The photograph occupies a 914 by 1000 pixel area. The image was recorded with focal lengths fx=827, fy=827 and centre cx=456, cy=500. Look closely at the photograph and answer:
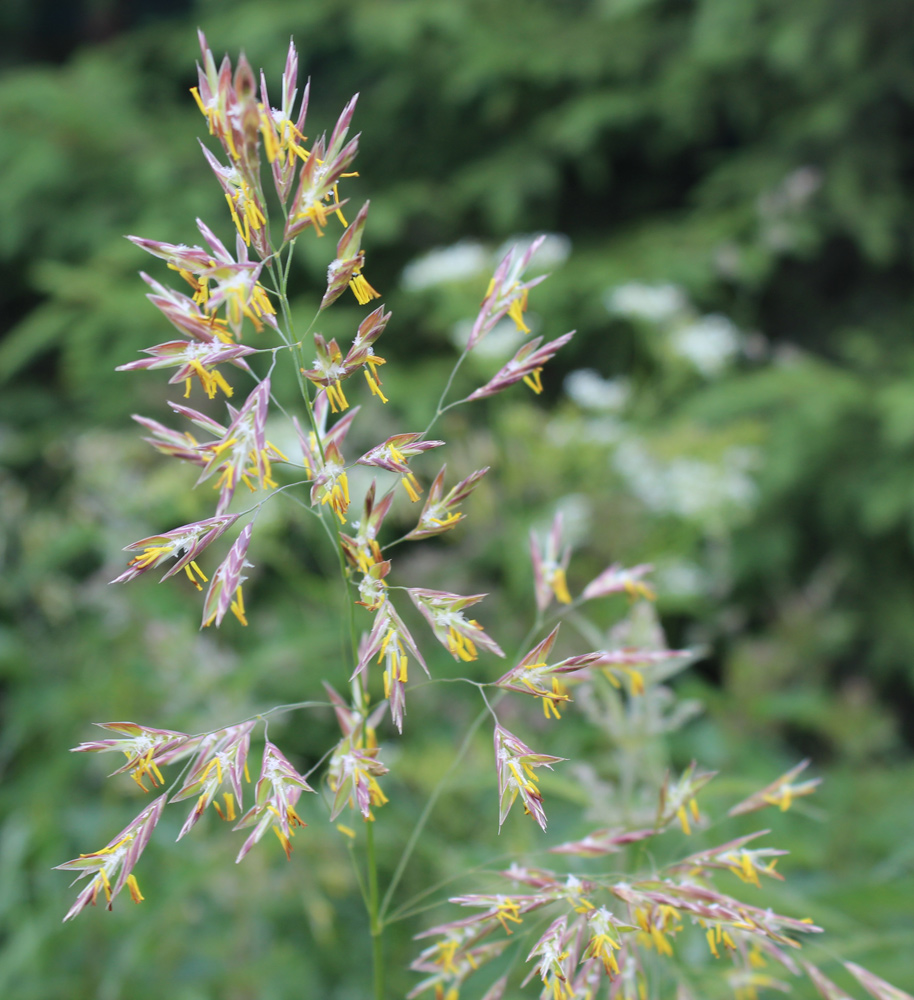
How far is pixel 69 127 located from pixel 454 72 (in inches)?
53.1

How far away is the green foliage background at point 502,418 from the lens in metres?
1.58

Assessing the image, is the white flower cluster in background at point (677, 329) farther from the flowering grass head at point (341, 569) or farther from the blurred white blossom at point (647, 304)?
the flowering grass head at point (341, 569)

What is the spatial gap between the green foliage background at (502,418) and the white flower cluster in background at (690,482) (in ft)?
0.10

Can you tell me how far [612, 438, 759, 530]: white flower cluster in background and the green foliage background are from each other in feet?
0.10

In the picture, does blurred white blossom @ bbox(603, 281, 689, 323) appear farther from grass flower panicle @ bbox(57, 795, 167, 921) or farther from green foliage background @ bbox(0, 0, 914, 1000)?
grass flower panicle @ bbox(57, 795, 167, 921)

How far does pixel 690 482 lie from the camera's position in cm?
191

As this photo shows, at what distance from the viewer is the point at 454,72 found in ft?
9.35

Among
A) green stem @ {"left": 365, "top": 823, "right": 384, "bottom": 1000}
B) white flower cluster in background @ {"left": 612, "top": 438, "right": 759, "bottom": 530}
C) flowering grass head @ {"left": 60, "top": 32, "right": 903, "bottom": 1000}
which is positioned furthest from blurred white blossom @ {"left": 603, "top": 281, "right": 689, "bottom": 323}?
green stem @ {"left": 365, "top": 823, "right": 384, "bottom": 1000}

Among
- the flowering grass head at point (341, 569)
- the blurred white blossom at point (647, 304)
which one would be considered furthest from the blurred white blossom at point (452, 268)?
the flowering grass head at point (341, 569)

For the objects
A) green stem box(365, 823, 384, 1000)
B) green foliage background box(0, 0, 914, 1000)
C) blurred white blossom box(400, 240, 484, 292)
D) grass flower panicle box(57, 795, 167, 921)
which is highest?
grass flower panicle box(57, 795, 167, 921)

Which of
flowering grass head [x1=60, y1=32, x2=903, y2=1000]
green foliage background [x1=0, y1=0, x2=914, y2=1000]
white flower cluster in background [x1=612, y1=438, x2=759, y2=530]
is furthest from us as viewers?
white flower cluster in background [x1=612, y1=438, x2=759, y2=530]

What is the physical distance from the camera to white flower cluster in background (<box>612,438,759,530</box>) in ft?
6.27

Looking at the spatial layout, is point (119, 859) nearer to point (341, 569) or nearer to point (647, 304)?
point (341, 569)

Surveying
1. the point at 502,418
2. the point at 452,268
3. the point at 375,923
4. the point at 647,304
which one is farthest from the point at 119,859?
the point at 647,304
